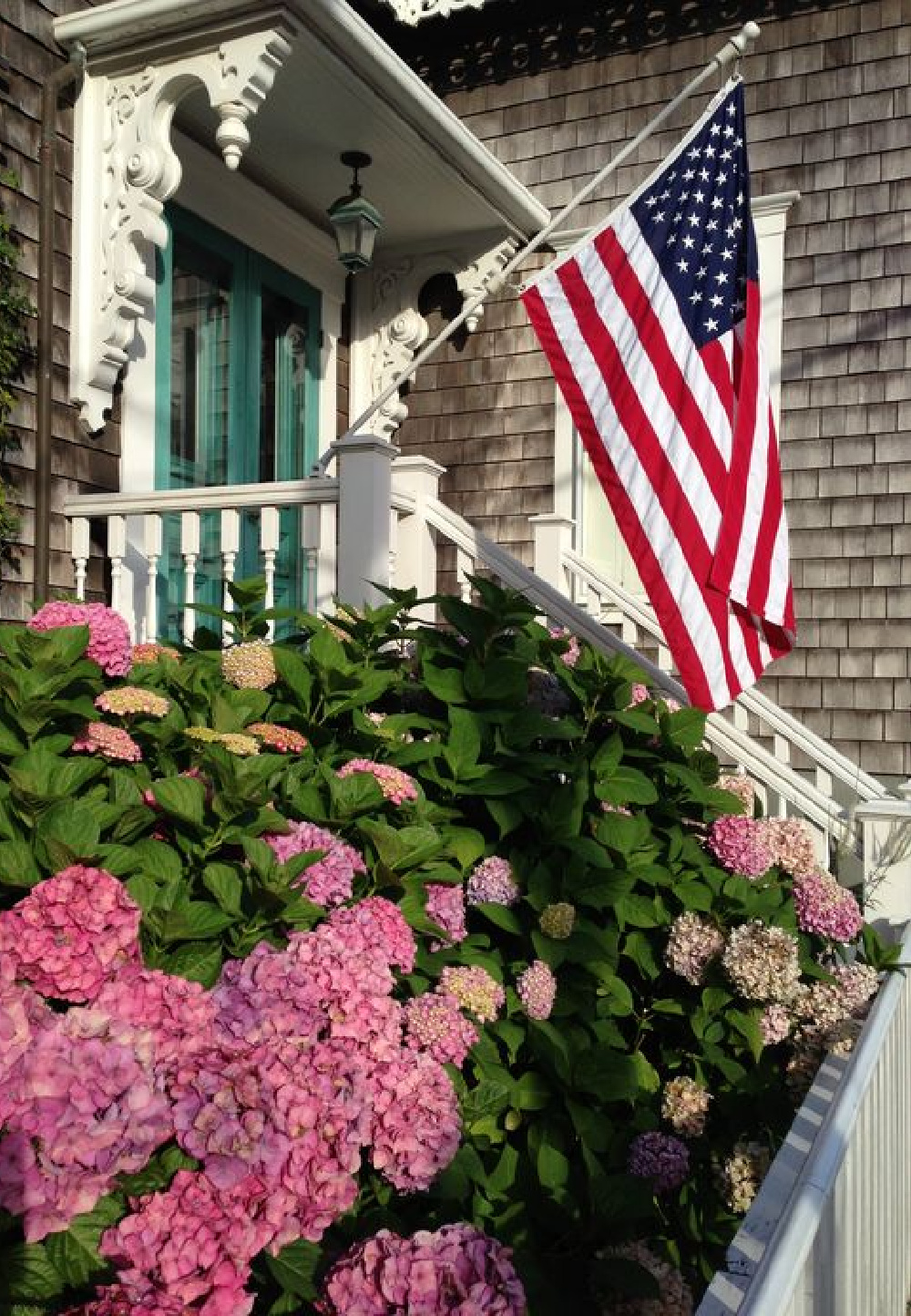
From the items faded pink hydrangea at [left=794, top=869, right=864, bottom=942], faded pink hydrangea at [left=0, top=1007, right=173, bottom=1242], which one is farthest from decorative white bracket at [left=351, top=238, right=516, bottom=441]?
faded pink hydrangea at [left=0, top=1007, right=173, bottom=1242]

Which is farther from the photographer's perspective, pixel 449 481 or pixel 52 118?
pixel 449 481

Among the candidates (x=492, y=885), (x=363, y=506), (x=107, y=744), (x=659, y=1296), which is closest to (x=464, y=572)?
(x=363, y=506)

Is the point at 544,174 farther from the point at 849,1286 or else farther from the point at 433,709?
the point at 849,1286

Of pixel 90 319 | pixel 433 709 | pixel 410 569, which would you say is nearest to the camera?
pixel 433 709

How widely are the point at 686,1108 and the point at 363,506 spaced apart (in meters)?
2.35

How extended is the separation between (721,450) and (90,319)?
102 inches

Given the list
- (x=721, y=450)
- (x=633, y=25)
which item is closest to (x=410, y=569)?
(x=721, y=450)

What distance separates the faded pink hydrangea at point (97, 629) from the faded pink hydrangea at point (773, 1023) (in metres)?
1.34

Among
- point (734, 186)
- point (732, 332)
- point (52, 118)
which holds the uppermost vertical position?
point (52, 118)

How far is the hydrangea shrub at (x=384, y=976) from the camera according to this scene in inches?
46.0

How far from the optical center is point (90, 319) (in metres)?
4.56

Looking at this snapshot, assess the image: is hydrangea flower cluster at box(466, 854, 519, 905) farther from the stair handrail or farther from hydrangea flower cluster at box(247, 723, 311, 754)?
the stair handrail

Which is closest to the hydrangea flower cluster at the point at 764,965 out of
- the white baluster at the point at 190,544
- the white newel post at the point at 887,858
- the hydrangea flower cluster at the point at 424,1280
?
the hydrangea flower cluster at the point at 424,1280

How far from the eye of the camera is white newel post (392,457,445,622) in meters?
4.21
